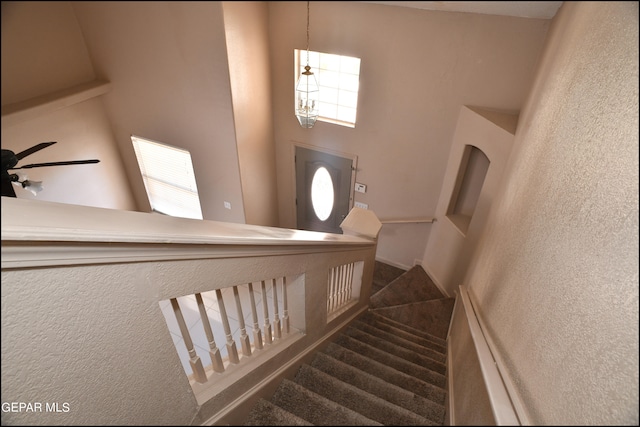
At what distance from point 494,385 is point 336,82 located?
172 inches

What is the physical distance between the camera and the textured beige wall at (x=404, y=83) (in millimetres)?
3685

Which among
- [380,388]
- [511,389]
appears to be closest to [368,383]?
[380,388]

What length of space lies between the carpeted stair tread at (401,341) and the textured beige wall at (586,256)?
1.49 m

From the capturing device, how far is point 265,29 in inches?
182

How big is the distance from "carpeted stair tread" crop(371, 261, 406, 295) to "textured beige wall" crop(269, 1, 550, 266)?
0.54ft

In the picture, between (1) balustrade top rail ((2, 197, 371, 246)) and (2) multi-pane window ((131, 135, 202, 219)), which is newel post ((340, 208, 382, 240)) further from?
(2) multi-pane window ((131, 135, 202, 219))

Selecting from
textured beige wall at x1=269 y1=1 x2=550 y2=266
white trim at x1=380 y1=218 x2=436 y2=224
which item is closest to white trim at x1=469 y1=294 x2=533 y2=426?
textured beige wall at x1=269 y1=1 x2=550 y2=266

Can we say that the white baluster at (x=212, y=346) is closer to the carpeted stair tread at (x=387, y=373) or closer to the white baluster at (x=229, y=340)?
the white baluster at (x=229, y=340)

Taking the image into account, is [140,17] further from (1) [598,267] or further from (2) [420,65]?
(1) [598,267]

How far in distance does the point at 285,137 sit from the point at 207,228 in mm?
4306

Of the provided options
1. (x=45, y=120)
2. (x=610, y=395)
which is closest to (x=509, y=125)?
(x=610, y=395)

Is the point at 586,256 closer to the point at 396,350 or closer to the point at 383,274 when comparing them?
the point at 396,350

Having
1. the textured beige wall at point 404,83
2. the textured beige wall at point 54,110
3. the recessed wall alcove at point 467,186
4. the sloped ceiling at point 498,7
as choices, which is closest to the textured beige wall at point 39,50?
the textured beige wall at point 54,110

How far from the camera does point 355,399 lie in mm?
1876
